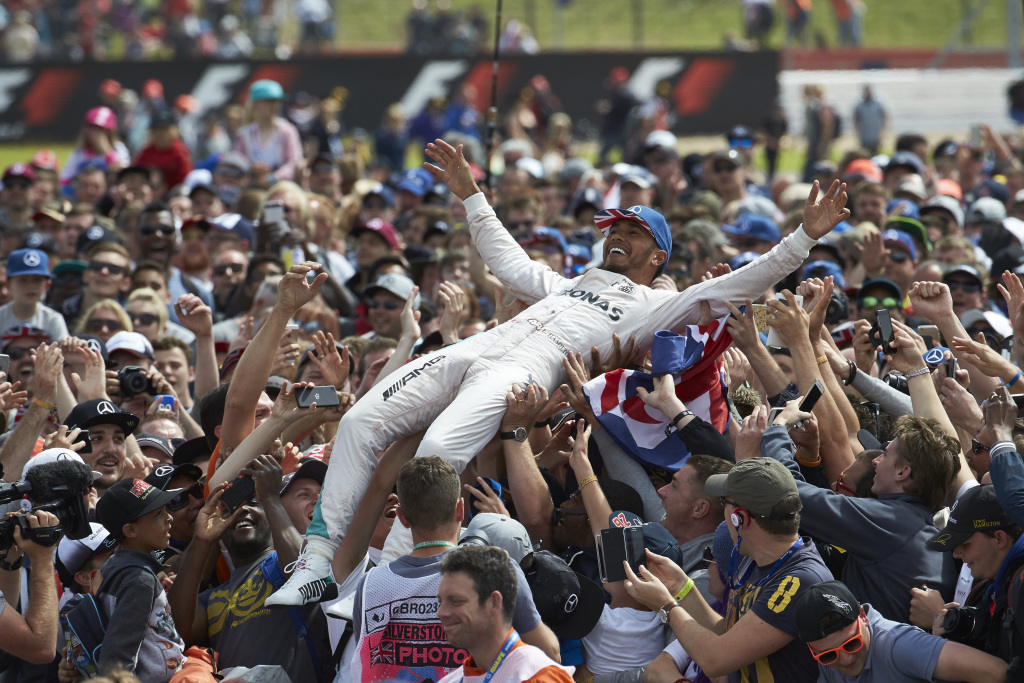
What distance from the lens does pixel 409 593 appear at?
4.63m

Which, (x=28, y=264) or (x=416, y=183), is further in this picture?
(x=416, y=183)

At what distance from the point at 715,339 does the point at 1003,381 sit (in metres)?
1.39

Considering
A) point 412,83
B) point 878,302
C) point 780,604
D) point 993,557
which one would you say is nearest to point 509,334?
point 780,604

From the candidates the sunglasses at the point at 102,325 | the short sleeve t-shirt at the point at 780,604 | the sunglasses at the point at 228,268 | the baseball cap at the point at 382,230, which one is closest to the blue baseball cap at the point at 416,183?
the baseball cap at the point at 382,230

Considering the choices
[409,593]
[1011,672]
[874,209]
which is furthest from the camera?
[874,209]

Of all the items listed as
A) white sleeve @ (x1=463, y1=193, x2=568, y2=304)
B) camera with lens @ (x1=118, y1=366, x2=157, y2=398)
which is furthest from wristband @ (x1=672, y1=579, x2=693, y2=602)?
camera with lens @ (x1=118, y1=366, x2=157, y2=398)

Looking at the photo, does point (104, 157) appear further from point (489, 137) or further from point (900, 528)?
point (900, 528)

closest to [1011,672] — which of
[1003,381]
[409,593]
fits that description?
[1003,381]

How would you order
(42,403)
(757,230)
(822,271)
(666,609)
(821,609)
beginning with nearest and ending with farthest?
(821,609), (666,609), (42,403), (822,271), (757,230)

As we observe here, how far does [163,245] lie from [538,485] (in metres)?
6.53

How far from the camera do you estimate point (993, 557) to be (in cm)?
470

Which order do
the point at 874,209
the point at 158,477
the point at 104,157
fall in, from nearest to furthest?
the point at 158,477 < the point at 874,209 < the point at 104,157

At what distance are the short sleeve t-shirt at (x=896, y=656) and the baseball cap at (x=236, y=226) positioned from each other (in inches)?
310

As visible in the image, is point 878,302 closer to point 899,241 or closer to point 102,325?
point 899,241
